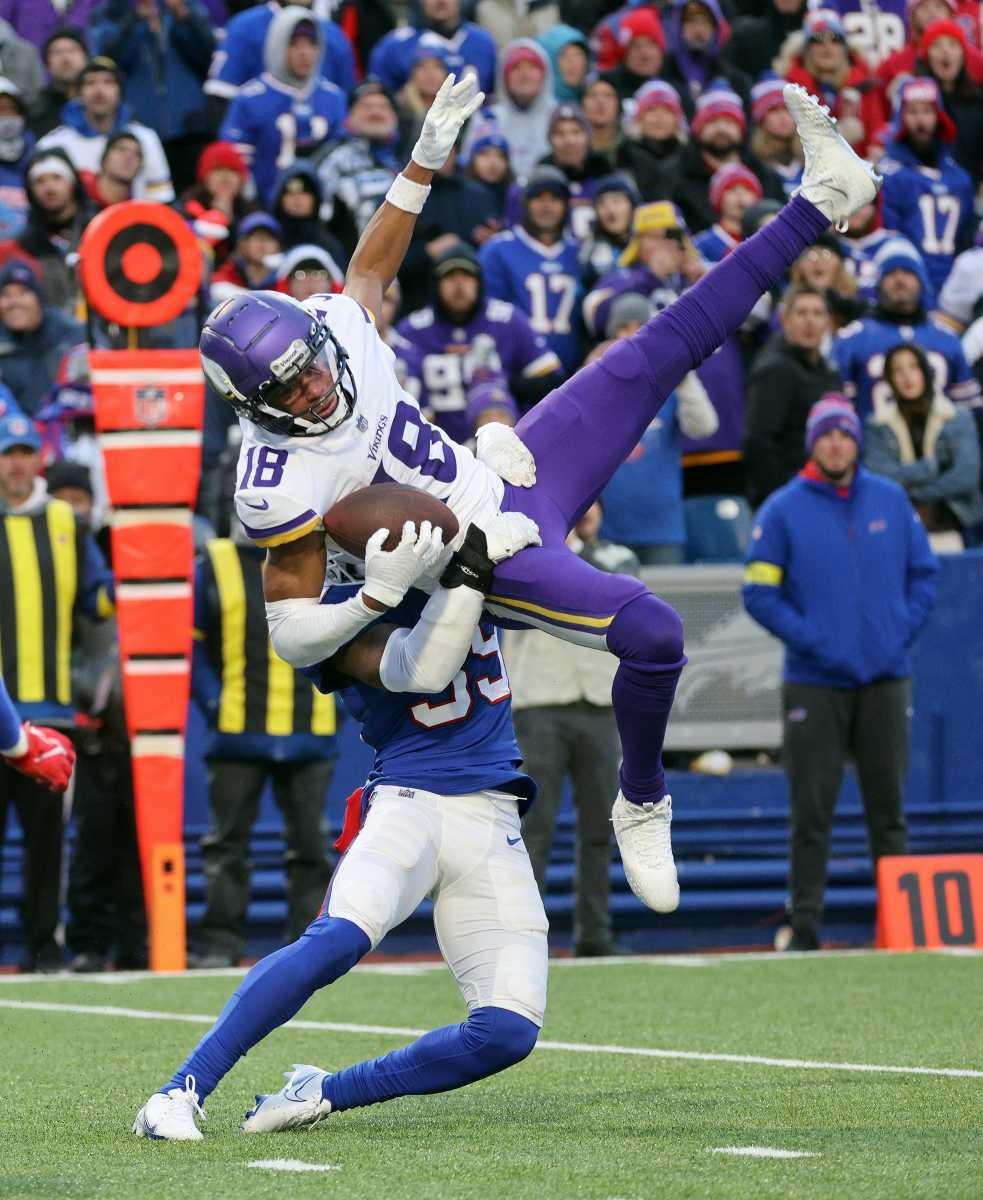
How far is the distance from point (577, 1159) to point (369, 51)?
35.8ft

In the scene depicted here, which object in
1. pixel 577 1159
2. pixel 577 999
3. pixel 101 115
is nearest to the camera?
pixel 577 1159

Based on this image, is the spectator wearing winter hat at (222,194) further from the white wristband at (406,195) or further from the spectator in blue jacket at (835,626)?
the white wristband at (406,195)

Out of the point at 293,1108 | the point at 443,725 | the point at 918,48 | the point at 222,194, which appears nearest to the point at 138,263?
the point at 222,194

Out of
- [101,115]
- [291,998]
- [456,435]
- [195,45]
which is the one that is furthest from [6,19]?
[291,998]

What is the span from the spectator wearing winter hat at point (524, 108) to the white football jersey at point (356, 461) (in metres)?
8.00

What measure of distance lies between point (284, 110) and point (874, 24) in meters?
4.85

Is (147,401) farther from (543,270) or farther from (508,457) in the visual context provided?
(508,457)

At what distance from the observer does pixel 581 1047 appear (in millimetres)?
6109

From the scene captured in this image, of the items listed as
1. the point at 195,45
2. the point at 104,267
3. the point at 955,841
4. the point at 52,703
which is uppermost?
the point at 195,45

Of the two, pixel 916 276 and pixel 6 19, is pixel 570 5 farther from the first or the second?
pixel 916 276

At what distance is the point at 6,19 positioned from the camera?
13188 mm

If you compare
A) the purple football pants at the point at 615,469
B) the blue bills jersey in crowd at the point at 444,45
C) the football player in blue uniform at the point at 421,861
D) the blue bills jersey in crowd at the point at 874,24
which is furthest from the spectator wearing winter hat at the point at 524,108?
the football player in blue uniform at the point at 421,861

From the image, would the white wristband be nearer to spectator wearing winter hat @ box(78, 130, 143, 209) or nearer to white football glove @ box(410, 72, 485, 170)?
white football glove @ box(410, 72, 485, 170)

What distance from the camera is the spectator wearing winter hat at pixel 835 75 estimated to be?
13125mm
